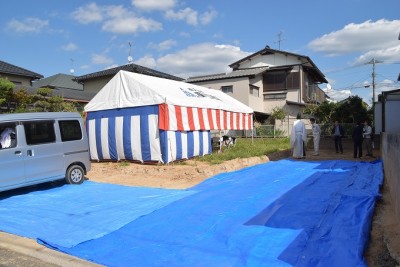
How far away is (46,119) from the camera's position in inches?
305

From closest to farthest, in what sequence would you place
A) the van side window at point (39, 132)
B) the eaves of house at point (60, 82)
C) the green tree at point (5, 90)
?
the van side window at point (39, 132) < the green tree at point (5, 90) < the eaves of house at point (60, 82)

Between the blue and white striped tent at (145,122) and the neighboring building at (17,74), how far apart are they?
33.6 ft

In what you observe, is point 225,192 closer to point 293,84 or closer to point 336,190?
point 336,190

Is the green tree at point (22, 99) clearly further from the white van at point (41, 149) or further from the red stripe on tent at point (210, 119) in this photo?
the red stripe on tent at point (210, 119)

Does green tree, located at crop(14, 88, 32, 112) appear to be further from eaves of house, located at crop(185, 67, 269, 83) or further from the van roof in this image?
eaves of house, located at crop(185, 67, 269, 83)

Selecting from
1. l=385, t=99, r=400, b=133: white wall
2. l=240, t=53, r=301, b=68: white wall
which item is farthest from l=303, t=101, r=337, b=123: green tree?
l=385, t=99, r=400, b=133: white wall

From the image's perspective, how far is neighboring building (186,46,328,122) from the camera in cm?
2739

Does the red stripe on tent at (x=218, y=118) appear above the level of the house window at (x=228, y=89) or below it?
below

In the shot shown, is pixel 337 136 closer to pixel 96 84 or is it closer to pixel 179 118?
pixel 179 118

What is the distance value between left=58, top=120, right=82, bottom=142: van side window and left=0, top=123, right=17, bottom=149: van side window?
1080 mm

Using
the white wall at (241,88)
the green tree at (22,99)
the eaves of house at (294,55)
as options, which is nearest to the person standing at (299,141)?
the green tree at (22,99)

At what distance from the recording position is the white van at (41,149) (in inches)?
276

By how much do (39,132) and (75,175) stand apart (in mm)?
1459

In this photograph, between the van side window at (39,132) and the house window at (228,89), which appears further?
the house window at (228,89)
